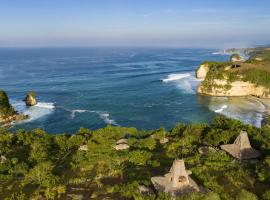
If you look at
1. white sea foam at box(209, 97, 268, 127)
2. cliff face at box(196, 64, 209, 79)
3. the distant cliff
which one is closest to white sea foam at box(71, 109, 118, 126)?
Answer: white sea foam at box(209, 97, 268, 127)

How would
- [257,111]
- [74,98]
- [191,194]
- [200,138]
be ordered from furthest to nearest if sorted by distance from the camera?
1. [74,98]
2. [257,111]
3. [200,138]
4. [191,194]

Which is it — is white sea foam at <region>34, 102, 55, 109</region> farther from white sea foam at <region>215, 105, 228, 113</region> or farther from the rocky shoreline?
white sea foam at <region>215, 105, 228, 113</region>

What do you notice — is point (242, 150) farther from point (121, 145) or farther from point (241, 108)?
point (241, 108)

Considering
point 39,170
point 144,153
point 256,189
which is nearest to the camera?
point 256,189

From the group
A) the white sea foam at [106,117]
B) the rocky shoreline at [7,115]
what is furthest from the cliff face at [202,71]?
the rocky shoreline at [7,115]

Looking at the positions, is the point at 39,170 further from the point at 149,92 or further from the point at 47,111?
the point at 149,92

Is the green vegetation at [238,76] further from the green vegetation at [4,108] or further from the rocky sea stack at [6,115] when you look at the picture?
the green vegetation at [4,108]

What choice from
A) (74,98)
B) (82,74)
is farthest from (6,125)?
(82,74)
